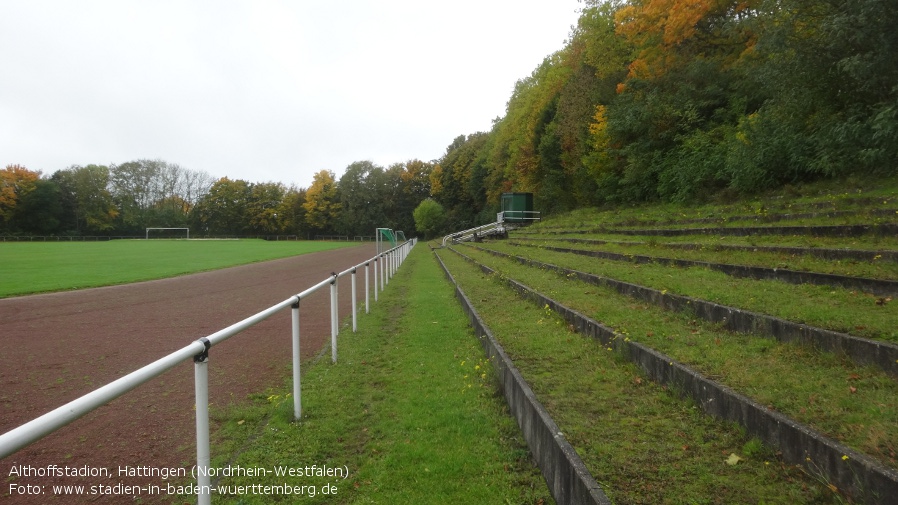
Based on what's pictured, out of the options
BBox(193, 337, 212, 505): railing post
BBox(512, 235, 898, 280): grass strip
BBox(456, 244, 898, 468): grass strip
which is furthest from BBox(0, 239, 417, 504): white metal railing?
BBox(512, 235, 898, 280): grass strip

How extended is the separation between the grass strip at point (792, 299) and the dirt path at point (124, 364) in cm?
470

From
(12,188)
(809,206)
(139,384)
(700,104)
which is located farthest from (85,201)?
(139,384)

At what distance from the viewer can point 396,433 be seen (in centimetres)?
399

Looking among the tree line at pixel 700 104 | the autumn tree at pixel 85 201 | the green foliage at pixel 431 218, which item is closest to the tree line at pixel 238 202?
the autumn tree at pixel 85 201

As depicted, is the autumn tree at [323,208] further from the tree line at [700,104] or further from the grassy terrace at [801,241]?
the grassy terrace at [801,241]

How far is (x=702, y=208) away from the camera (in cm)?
1630

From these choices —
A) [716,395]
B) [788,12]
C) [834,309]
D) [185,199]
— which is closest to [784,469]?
[716,395]

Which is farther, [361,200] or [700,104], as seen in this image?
[361,200]

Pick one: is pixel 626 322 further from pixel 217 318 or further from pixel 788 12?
pixel 788 12

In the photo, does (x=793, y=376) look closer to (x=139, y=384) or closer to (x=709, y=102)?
(x=139, y=384)

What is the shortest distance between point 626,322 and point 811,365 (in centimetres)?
202

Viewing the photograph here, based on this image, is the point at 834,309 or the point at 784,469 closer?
the point at 784,469

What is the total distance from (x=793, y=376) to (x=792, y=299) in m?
2.10

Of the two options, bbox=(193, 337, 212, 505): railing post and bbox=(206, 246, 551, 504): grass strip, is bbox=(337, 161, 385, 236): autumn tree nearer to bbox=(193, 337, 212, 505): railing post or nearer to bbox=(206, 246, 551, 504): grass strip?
bbox=(206, 246, 551, 504): grass strip
